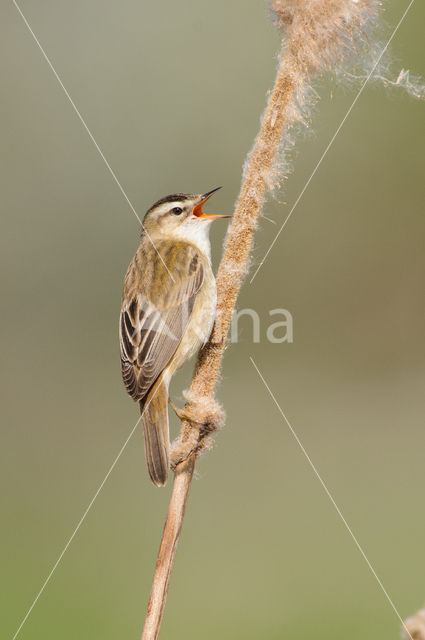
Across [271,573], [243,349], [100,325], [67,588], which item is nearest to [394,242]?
[243,349]

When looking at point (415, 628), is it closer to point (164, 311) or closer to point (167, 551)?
point (167, 551)

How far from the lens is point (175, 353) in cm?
349

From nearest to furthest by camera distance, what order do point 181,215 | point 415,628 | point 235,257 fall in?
point 415,628 → point 235,257 → point 181,215

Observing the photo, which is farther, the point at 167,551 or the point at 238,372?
the point at 238,372

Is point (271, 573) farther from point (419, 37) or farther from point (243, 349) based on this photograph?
point (419, 37)

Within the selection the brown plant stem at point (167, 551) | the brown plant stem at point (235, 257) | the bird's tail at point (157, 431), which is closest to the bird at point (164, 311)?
the bird's tail at point (157, 431)

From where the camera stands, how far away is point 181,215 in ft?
12.9

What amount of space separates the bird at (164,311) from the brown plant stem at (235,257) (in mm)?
318

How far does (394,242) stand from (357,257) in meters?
0.39

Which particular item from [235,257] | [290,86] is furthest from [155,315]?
[290,86]

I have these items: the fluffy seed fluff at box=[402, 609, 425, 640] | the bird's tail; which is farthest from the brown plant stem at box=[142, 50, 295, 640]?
the fluffy seed fluff at box=[402, 609, 425, 640]

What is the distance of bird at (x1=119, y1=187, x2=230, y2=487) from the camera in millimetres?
3236

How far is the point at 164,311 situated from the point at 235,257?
765 mm

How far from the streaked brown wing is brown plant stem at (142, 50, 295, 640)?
0.35m
